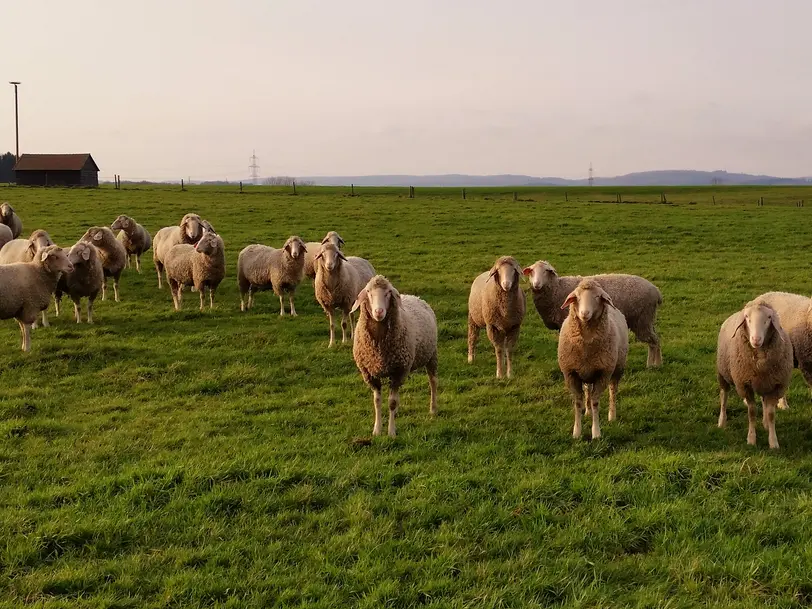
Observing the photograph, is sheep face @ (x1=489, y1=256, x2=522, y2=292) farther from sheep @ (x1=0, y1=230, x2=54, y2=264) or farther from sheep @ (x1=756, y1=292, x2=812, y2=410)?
sheep @ (x1=0, y1=230, x2=54, y2=264)

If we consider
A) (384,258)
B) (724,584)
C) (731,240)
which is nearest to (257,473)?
(724,584)

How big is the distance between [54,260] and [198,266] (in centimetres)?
326

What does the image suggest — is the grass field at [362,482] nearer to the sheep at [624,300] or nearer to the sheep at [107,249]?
the sheep at [624,300]

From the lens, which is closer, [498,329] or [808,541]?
[808,541]

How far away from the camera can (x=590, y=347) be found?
7.09 metres

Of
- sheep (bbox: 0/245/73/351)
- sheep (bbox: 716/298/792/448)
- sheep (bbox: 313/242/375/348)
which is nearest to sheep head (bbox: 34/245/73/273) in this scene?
sheep (bbox: 0/245/73/351)

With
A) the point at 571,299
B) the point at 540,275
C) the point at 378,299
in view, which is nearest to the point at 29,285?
the point at 378,299

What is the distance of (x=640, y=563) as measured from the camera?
462cm

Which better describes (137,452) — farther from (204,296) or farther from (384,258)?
(384,258)

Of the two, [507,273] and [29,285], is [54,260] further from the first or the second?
[507,273]

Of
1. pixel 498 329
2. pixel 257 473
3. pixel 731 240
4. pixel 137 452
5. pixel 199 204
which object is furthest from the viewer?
pixel 199 204

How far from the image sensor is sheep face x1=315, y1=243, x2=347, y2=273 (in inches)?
455

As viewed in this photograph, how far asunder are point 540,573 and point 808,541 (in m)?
2.15

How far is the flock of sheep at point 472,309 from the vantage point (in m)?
6.87
